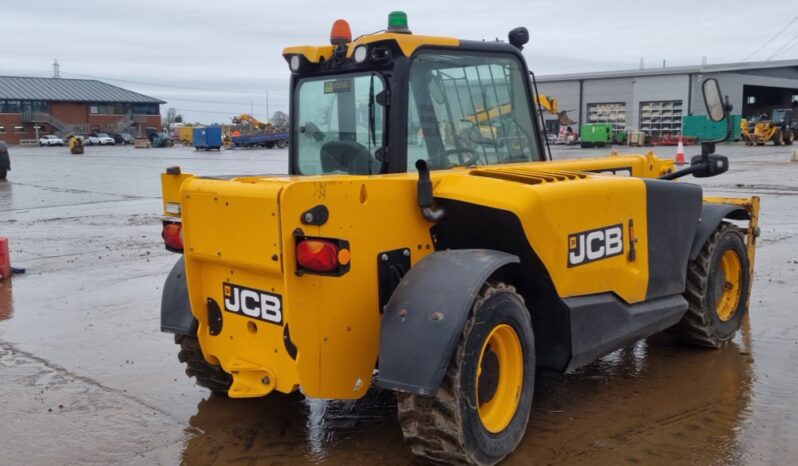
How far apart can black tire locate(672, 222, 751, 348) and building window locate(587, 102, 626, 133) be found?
4963 centimetres

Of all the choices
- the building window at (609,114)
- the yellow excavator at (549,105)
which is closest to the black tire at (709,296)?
the yellow excavator at (549,105)

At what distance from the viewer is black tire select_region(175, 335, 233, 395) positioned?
4.58 metres

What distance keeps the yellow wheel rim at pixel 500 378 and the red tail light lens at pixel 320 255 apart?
90 cm

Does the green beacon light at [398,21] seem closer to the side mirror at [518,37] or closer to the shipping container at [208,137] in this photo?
the side mirror at [518,37]

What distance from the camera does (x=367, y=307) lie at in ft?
12.3

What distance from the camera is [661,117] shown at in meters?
51.2

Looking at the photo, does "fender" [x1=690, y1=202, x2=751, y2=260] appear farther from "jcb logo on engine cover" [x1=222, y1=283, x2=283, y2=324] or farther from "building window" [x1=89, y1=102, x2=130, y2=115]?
"building window" [x1=89, y1=102, x2=130, y2=115]

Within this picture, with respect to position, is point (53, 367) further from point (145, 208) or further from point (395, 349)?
point (145, 208)

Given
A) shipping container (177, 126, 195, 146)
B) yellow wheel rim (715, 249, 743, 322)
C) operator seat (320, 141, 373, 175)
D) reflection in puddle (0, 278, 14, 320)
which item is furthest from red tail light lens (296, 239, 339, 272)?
shipping container (177, 126, 195, 146)

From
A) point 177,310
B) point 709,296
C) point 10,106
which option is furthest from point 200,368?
point 10,106

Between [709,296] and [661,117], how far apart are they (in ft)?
160

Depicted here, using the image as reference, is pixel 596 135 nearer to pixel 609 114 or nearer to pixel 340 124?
pixel 609 114

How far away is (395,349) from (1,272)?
6697 mm

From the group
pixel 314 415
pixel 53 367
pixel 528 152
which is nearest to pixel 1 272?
pixel 53 367
